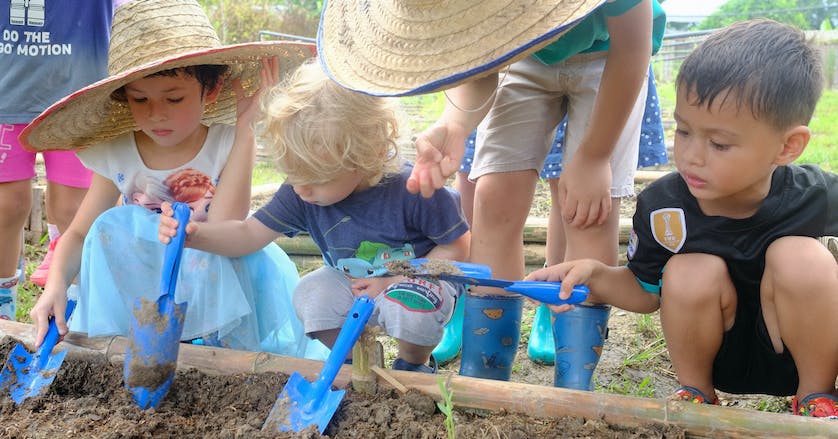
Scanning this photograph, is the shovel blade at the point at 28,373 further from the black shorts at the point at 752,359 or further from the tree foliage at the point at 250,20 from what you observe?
the tree foliage at the point at 250,20

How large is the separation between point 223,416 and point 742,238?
1.23m

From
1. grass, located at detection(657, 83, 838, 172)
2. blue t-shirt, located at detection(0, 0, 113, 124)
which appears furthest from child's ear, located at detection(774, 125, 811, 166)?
grass, located at detection(657, 83, 838, 172)

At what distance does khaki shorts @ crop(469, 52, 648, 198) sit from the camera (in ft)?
7.35

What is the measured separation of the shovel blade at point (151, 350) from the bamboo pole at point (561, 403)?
6.4 inches

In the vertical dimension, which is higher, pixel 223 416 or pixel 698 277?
pixel 698 277

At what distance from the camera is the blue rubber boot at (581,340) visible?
2.06 meters

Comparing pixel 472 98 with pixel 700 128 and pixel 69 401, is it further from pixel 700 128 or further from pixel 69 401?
pixel 69 401

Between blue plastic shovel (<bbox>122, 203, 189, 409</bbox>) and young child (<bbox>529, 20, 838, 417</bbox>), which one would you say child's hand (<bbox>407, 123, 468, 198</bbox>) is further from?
blue plastic shovel (<bbox>122, 203, 189, 409</bbox>)

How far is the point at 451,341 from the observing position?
2.65m

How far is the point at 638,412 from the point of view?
1691 millimetres

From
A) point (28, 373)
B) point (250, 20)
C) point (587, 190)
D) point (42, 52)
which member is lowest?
point (28, 373)

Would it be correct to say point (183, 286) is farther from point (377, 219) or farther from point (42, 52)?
point (42, 52)

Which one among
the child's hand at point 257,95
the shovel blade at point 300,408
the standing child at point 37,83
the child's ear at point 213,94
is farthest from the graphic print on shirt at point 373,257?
the standing child at point 37,83

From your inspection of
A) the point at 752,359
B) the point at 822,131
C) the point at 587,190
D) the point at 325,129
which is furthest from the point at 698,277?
the point at 822,131
